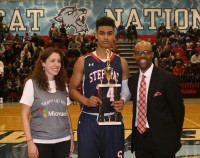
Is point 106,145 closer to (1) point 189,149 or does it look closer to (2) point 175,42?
(1) point 189,149

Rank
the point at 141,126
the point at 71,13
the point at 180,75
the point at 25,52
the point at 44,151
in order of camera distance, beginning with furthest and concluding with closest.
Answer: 1. the point at 71,13
2. the point at 25,52
3. the point at 180,75
4. the point at 141,126
5. the point at 44,151

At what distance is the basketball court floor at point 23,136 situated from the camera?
6.79 metres

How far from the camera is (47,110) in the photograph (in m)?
3.90

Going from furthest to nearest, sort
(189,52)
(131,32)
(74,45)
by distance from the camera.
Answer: (131,32) < (189,52) < (74,45)

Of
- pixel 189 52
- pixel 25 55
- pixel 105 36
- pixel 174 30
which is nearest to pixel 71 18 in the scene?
pixel 174 30

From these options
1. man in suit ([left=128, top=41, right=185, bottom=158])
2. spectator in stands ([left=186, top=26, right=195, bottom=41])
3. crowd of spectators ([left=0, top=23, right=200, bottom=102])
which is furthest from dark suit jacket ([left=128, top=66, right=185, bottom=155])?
spectator in stands ([left=186, top=26, right=195, bottom=41])

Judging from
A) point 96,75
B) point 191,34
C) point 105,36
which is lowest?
point 96,75

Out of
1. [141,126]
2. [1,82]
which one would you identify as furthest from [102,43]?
[1,82]

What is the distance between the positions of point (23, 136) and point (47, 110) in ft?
15.8

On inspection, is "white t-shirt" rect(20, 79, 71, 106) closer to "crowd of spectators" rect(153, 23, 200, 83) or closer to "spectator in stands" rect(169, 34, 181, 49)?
"crowd of spectators" rect(153, 23, 200, 83)

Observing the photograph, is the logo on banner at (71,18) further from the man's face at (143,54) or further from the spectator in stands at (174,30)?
the man's face at (143,54)

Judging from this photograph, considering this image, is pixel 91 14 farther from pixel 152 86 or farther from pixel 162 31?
pixel 152 86

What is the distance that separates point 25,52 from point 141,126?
52.5 ft

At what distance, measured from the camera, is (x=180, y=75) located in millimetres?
18047
